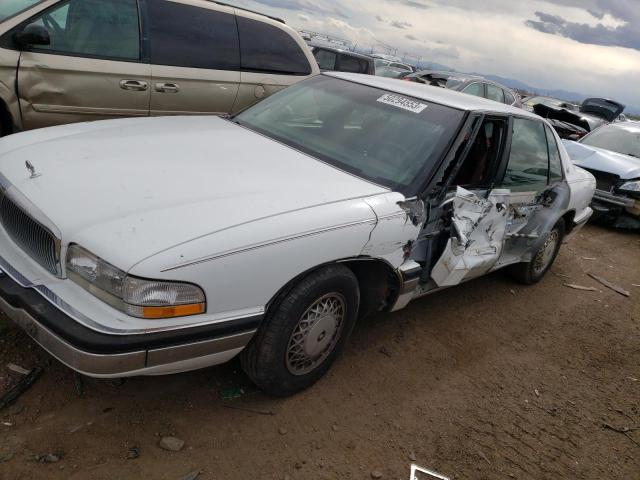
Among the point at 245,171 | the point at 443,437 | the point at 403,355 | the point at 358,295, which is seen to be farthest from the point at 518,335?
the point at 245,171

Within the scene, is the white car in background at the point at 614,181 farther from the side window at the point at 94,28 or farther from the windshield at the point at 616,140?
the side window at the point at 94,28

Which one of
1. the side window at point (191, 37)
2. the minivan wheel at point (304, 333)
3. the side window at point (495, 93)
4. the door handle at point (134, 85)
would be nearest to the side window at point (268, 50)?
the side window at point (191, 37)

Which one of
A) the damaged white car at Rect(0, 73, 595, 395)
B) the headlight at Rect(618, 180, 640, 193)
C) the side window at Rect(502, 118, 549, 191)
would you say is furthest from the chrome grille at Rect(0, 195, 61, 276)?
the headlight at Rect(618, 180, 640, 193)

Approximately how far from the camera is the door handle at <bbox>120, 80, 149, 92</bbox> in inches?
188

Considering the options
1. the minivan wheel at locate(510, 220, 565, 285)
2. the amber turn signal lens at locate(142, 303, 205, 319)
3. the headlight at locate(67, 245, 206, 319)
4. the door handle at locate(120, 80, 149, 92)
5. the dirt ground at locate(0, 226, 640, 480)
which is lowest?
the dirt ground at locate(0, 226, 640, 480)

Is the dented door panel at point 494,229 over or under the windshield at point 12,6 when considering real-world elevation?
under

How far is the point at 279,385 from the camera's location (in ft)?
8.95

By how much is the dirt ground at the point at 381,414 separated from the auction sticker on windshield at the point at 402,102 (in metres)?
1.52

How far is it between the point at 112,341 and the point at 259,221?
2.60 ft

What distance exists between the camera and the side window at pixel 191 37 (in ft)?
16.3

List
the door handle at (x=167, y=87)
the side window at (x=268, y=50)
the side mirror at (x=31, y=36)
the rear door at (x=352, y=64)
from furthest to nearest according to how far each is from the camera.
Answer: the rear door at (x=352, y=64)
the side window at (x=268, y=50)
the door handle at (x=167, y=87)
the side mirror at (x=31, y=36)

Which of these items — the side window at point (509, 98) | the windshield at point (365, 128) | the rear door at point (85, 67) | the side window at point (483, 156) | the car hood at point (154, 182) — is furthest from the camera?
the side window at point (509, 98)

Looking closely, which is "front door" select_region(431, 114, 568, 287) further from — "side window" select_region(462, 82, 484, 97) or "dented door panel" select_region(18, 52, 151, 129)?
"side window" select_region(462, 82, 484, 97)

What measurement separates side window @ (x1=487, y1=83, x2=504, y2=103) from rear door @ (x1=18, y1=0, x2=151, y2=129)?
8911 millimetres
